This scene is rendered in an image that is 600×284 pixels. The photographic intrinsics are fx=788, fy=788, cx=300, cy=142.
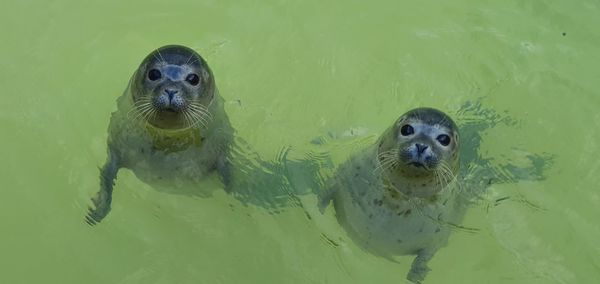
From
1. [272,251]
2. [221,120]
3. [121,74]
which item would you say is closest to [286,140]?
[221,120]

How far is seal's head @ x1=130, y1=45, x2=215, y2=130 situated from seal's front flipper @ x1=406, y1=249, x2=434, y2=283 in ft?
5.45

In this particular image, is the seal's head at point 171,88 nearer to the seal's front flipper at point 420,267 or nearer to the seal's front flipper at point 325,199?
the seal's front flipper at point 325,199

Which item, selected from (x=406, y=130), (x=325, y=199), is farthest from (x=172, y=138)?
(x=406, y=130)

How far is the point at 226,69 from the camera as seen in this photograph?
20.4 feet

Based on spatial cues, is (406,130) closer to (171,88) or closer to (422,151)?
(422,151)

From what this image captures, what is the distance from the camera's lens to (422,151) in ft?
15.2

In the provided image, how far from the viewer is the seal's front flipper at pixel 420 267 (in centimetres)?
503

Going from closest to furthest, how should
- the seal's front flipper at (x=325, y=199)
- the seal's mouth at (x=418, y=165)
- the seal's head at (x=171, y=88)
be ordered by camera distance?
the seal's mouth at (x=418, y=165) → the seal's head at (x=171, y=88) → the seal's front flipper at (x=325, y=199)

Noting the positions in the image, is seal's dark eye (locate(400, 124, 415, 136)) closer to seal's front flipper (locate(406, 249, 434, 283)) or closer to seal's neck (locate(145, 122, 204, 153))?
seal's front flipper (locate(406, 249, 434, 283))

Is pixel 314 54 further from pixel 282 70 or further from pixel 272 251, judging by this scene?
pixel 272 251

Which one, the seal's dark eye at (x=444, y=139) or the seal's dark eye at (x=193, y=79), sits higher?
the seal's dark eye at (x=193, y=79)

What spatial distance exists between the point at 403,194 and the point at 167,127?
1.54 metres

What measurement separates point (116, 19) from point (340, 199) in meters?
2.56

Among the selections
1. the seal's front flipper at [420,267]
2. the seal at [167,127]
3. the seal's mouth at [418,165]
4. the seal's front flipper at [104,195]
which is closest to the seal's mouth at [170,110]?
the seal at [167,127]
